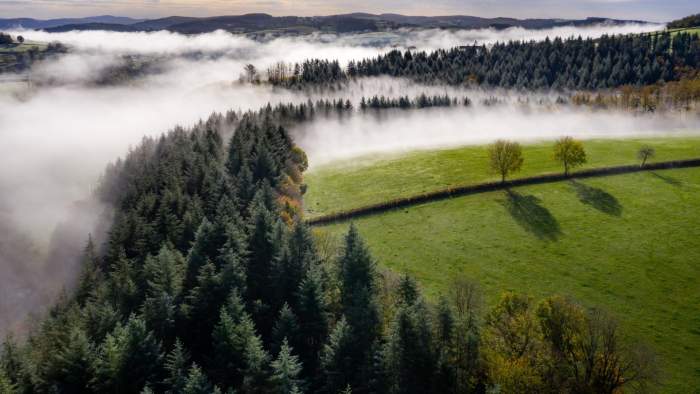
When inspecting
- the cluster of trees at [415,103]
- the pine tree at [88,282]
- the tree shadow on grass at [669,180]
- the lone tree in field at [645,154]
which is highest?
the cluster of trees at [415,103]

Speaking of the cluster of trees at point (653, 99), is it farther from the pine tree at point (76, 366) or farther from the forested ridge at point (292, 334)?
the pine tree at point (76, 366)

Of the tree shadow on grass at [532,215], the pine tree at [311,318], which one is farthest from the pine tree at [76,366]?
the tree shadow on grass at [532,215]

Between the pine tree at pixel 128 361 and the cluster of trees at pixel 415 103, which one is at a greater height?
the cluster of trees at pixel 415 103

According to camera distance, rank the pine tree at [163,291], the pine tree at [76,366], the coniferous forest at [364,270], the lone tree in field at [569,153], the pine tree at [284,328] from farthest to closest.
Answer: the lone tree in field at [569,153] < the pine tree at [163,291] < the pine tree at [284,328] < the coniferous forest at [364,270] < the pine tree at [76,366]

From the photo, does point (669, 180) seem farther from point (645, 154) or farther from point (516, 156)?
point (516, 156)

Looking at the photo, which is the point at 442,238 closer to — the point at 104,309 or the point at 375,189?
the point at 375,189

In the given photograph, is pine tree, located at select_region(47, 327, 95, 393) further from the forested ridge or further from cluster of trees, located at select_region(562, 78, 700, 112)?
cluster of trees, located at select_region(562, 78, 700, 112)

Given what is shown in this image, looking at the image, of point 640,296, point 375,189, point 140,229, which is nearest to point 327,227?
point 375,189

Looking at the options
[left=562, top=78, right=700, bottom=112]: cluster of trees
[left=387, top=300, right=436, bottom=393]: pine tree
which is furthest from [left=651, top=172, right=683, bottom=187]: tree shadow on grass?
[left=562, top=78, right=700, bottom=112]: cluster of trees
